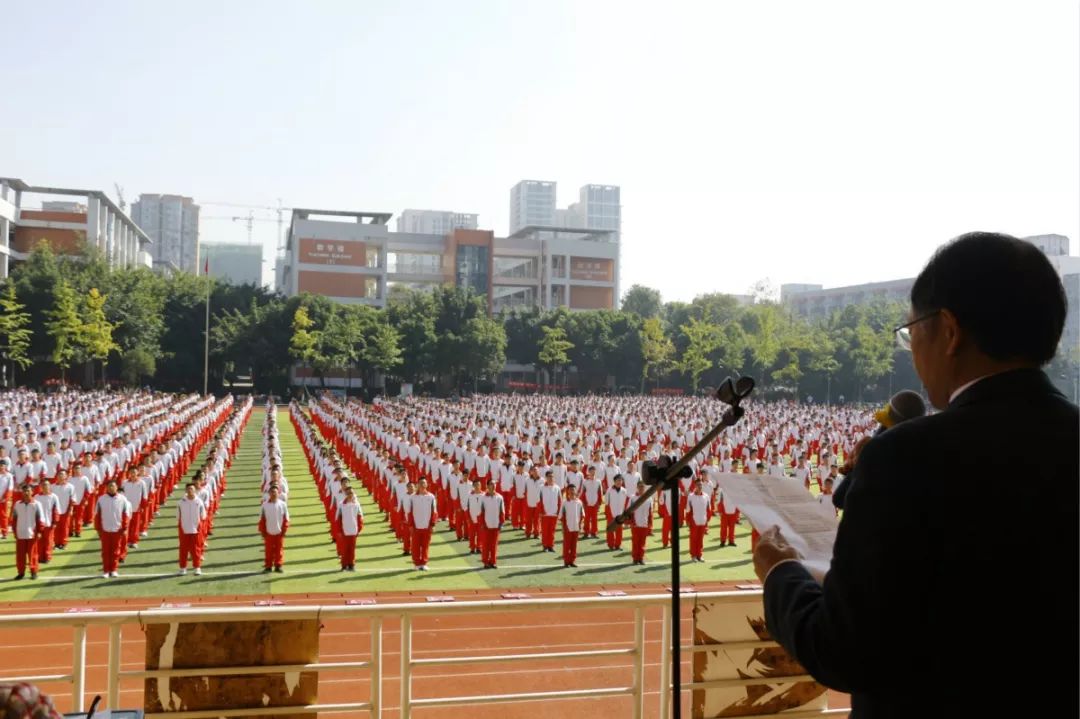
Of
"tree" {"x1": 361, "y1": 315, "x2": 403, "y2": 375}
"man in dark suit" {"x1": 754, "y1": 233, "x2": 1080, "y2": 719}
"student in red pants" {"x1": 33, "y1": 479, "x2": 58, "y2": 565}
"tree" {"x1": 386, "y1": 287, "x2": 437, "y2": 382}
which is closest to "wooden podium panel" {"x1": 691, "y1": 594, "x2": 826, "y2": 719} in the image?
"man in dark suit" {"x1": 754, "y1": 233, "x2": 1080, "y2": 719}

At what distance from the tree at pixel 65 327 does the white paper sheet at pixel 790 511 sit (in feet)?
156

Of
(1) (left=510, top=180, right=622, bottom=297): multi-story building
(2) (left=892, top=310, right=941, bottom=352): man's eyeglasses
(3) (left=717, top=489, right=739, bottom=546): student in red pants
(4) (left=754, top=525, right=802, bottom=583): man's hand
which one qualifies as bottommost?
(3) (left=717, top=489, right=739, bottom=546): student in red pants

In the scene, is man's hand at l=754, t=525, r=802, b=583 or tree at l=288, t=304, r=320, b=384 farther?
tree at l=288, t=304, r=320, b=384

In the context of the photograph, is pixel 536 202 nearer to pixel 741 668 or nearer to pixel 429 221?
pixel 429 221

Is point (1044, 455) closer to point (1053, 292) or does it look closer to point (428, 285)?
point (1053, 292)

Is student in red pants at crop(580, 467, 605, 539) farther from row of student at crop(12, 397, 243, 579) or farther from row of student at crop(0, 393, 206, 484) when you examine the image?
row of student at crop(0, 393, 206, 484)

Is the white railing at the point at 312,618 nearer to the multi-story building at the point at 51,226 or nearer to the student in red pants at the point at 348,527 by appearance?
the student in red pants at the point at 348,527

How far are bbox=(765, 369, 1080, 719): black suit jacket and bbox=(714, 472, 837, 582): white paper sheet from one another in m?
0.23

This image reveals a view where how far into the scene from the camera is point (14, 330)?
4284 centimetres

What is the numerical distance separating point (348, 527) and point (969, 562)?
10700mm

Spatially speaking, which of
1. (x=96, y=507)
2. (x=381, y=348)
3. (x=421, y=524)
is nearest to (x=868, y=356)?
(x=381, y=348)

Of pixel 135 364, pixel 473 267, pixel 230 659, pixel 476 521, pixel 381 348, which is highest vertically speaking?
pixel 473 267

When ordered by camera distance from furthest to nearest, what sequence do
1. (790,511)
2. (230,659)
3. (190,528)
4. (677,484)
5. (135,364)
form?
(135,364) < (190,528) < (230,659) < (677,484) < (790,511)

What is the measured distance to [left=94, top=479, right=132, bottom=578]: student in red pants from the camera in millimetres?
10539
